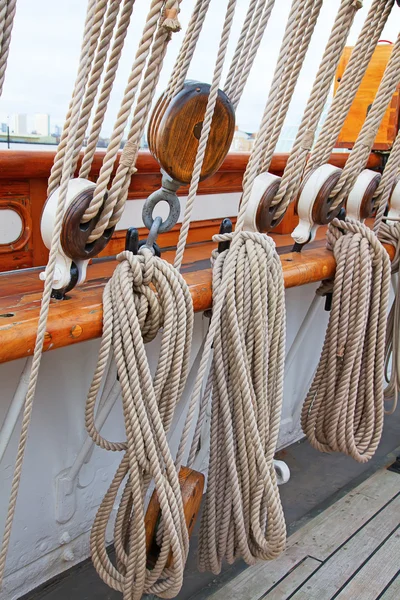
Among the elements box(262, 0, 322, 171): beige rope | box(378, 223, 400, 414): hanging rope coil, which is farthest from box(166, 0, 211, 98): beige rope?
box(378, 223, 400, 414): hanging rope coil

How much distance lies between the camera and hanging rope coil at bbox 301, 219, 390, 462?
1.71 meters

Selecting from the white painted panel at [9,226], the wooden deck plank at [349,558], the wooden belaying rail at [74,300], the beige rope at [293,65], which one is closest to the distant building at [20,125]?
the wooden belaying rail at [74,300]

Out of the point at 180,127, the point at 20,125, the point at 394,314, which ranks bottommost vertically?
the point at 20,125

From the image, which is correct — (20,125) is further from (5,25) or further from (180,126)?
(5,25)

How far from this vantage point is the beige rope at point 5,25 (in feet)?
3.19

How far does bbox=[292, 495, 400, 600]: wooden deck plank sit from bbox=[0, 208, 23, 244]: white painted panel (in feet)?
4.04

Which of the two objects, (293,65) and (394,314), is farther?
(394,314)

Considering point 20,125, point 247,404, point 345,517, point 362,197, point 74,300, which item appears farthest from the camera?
point 20,125

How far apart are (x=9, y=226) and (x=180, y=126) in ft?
1.76

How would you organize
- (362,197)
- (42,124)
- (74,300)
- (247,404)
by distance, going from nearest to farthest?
(74,300), (247,404), (362,197), (42,124)

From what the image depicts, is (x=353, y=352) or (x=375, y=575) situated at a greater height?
(x=353, y=352)

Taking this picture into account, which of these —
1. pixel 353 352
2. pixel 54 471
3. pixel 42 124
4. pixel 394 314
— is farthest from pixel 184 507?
pixel 42 124

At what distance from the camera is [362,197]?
6.15ft

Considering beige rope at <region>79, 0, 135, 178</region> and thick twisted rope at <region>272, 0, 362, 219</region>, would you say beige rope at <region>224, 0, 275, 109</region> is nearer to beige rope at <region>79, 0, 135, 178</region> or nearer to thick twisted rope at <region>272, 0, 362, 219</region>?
thick twisted rope at <region>272, 0, 362, 219</region>
